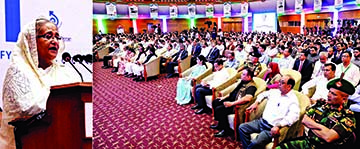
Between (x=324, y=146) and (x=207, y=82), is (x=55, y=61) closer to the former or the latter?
(x=324, y=146)

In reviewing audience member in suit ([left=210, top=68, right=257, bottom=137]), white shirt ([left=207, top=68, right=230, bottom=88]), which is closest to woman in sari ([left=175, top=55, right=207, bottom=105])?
white shirt ([left=207, top=68, right=230, bottom=88])

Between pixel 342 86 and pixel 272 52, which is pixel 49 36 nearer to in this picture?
pixel 342 86

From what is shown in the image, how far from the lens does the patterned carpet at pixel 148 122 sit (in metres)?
3.69

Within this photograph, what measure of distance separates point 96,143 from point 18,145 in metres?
2.69

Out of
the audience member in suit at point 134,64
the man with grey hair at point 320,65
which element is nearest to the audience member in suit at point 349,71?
the man with grey hair at point 320,65

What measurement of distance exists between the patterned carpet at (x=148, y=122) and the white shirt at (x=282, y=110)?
770 millimetres

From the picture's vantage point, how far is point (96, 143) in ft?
12.0

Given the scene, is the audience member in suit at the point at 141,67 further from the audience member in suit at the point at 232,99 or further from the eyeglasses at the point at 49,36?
the eyeglasses at the point at 49,36

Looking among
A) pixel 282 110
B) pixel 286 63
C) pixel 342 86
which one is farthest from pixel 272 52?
pixel 342 86

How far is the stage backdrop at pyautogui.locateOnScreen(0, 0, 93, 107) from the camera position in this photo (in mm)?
1062

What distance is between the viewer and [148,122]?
4445 mm

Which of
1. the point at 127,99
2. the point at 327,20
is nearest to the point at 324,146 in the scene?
the point at 127,99

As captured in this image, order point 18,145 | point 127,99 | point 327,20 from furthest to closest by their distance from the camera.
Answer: point 327,20, point 127,99, point 18,145

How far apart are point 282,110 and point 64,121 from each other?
2.23 meters
